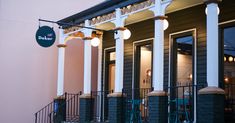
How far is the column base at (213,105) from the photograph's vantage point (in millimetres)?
8922

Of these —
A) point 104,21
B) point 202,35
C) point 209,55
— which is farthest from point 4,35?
point 209,55

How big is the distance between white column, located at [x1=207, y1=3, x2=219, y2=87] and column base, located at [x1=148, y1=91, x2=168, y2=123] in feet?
6.21

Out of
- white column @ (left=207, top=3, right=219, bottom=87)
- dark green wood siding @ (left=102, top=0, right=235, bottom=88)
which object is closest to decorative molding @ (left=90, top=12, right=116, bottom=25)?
dark green wood siding @ (left=102, top=0, right=235, bottom=88)

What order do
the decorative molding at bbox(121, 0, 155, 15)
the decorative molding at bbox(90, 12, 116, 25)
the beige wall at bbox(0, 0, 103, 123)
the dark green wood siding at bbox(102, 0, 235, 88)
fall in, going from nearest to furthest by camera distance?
the dark green wood siding at bbox(102, 0, 235, 88), the decorative molding at bbox(121, 0, 155, 15), the decorative molding at bbox(90, 12, 116, 25), the beige wall at bbox(0, 0, 103, 123)

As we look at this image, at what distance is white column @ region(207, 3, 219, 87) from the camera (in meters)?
9.08

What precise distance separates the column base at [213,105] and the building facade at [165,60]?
0.02m

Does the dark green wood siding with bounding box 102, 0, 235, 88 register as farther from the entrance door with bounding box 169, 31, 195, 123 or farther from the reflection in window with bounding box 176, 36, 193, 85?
the reflection in window with bounding box 176, 36, 193, 85

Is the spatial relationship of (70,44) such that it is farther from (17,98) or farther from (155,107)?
(155,107)

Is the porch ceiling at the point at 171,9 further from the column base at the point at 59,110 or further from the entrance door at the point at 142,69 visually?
the column base at the point at 59,110

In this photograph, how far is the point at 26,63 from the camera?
55.9 feet

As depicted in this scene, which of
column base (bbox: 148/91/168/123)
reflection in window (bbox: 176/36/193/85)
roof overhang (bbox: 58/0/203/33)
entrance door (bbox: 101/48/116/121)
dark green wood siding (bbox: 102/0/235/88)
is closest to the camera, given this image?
column base (bbox: 148/91/168/123)

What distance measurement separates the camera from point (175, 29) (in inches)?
497

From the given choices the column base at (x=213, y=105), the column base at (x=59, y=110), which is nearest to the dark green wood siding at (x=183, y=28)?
the column base at (x=213, y=105)

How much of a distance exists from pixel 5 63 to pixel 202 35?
28.0 feet
